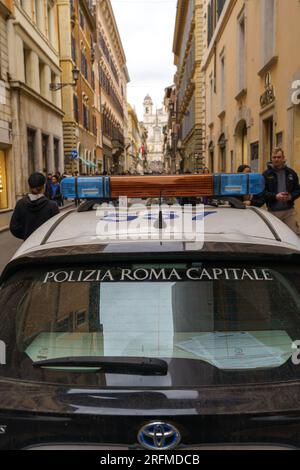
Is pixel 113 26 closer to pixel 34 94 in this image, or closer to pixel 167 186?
pixel 34 94

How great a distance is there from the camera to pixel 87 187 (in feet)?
9.02

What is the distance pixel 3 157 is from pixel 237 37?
34.5ft

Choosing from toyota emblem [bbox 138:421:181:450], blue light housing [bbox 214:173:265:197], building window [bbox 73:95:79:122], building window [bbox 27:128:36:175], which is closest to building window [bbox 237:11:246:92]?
building window [bbox 27:128:36:175]

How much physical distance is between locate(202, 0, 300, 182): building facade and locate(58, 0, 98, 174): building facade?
31.1 feet

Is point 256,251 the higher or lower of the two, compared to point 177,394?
higher

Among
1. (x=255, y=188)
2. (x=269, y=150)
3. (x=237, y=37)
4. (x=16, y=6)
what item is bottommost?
(x=255, y=188)

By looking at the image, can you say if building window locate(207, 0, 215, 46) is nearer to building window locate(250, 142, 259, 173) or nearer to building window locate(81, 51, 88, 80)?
building window locate(250, 142, 259, 173)

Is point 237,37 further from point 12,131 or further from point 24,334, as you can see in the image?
point 24,334

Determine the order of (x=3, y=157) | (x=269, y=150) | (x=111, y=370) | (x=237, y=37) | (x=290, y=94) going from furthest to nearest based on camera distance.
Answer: (x=3, y=157) < (x=237, y=37) < (x=269, y=150) < (x=290, y=94) < (x=111, y=370)

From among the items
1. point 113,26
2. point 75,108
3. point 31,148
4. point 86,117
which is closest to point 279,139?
point 31,148

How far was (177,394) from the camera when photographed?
1.34 meters

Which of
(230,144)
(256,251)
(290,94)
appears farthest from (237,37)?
(256,251)

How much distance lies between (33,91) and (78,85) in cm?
1356
